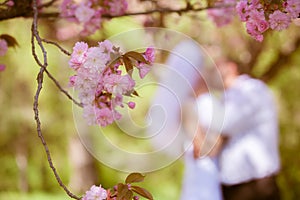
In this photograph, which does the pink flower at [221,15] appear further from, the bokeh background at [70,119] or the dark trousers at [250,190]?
the bokeh background at [70,119]

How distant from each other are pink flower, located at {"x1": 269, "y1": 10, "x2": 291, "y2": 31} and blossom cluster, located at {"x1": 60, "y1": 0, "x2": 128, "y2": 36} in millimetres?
853

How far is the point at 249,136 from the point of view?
3.42m

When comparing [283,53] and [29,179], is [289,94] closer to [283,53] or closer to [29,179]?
[283,53]

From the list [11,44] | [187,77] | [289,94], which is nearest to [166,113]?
[187,77]

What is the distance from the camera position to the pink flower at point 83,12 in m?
2.41

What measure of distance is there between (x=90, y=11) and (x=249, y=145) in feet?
4.49

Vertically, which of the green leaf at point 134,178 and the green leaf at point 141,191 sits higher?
the green leaf at point 134,178

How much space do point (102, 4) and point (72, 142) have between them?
7.59 m

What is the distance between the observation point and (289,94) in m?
8.40

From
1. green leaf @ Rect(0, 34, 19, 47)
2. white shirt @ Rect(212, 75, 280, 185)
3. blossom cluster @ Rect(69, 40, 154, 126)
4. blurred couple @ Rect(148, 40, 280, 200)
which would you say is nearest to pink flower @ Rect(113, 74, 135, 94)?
blossom cluster @ Rect(69, 40, 154, 126)

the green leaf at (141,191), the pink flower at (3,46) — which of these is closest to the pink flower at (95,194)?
the green leaf at (141,191)

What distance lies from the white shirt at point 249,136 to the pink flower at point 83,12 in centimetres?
116

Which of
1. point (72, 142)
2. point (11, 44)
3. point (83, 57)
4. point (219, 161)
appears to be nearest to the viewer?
point (83, 57)

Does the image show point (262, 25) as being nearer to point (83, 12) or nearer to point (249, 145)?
point (83, 12)
